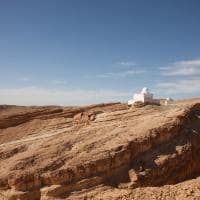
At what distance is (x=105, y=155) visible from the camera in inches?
634

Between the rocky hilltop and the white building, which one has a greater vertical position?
the white building

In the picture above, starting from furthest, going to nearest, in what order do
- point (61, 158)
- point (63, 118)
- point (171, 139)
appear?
point (63, 118) → point (171, 139) → point (61, 158)

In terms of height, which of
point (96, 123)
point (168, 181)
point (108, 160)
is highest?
point (96, 123)

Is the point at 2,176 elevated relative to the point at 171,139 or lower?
lower

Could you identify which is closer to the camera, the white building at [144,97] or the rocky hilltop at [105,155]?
the rocky hilltop at [105,155]

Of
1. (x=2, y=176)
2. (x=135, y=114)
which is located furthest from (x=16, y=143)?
(x=135, y=114)

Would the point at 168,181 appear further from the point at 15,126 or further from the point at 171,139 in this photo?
the point at 15,126

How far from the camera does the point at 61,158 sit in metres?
16.0

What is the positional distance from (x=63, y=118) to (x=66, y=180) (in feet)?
23.1

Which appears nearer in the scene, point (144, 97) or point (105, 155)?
point (105, 155)

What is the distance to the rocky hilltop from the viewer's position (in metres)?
14.6

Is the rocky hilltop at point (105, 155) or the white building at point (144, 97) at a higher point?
the white building at point (144, 97)

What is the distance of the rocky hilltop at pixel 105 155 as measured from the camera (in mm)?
14570

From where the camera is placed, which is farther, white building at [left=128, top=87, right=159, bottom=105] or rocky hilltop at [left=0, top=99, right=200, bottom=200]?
white building at [left=128, top=87, right=159, bottom=105]
